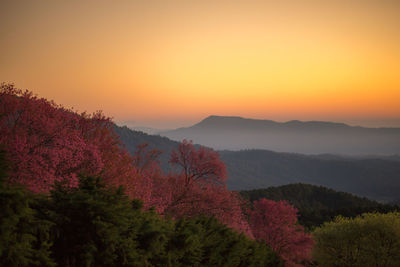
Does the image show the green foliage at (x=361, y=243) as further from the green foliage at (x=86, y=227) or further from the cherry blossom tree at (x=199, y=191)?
the green foliage at (x=86, y=227)

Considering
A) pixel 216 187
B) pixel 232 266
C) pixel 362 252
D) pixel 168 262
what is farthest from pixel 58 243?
pixel 362 252

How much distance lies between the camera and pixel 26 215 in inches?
300

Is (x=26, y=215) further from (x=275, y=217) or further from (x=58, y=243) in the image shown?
(x=275, y=217)

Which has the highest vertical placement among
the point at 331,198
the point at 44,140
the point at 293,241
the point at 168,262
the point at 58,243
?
the point at 44,140

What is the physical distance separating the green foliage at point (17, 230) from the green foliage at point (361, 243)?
108 ft

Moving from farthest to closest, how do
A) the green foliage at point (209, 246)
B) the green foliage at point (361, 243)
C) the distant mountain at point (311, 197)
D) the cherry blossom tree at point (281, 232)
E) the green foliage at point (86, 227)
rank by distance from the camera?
the distant mountain at point (311, 197) < the cherry blossom tree at point (281, 232) < the green foliage at point (361, 243) < the green foliage at point (209, 246) < the green foliage at point (86, 227)

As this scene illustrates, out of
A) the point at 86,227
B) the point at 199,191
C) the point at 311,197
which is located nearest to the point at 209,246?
the point at 86,227

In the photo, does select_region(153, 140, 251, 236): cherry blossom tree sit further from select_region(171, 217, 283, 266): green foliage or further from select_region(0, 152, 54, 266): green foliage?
select_region(0, 152, 54, 266): green foliage

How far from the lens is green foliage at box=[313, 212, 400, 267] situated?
30219mm

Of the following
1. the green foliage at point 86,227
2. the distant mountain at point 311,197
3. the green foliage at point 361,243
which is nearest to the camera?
the green foliage at point 86,227

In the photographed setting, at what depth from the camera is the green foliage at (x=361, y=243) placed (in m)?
30.2

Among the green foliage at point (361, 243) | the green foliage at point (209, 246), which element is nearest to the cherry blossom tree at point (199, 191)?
the green foliage at point (209, 246)

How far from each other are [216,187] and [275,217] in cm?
1630

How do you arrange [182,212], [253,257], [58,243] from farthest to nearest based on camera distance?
[182,212] < [253,257] < [58,243]
